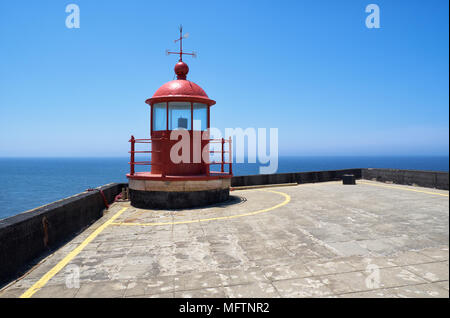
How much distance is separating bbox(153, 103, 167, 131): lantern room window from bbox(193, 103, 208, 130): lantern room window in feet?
4.08

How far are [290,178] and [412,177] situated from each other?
6.90 m

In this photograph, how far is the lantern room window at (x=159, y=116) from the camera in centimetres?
1055

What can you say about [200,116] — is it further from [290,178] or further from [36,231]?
[290,178]

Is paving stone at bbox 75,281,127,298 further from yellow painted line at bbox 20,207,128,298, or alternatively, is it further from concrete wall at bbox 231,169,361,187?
concrete wall at bbox 231,169,361,187

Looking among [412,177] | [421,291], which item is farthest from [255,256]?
[412,177]

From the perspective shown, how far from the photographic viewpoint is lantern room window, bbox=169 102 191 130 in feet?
34.9

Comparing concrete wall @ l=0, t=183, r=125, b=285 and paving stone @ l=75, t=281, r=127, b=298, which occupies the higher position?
concrete wall @ l=0, t=183, r=125, b=285

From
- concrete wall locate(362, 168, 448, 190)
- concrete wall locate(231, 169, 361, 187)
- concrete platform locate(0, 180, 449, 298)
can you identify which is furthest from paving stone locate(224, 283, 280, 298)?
concrete wall locate(362, 168, 448, 190)

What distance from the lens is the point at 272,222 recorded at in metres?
7.28

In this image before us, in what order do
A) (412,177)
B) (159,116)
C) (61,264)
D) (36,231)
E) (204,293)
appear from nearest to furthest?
(204,293)
(61,264)
(36,231)
(159,116)
(412,177)

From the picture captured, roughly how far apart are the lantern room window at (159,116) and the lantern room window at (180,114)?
28 centimetres

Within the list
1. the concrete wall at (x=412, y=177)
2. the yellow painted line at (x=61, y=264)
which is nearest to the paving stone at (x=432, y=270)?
the yellow painted line at (x=61, y=264)

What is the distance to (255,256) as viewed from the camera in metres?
4.90

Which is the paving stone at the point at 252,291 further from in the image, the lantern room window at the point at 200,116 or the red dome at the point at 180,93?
the red dome at the point at 180,93
